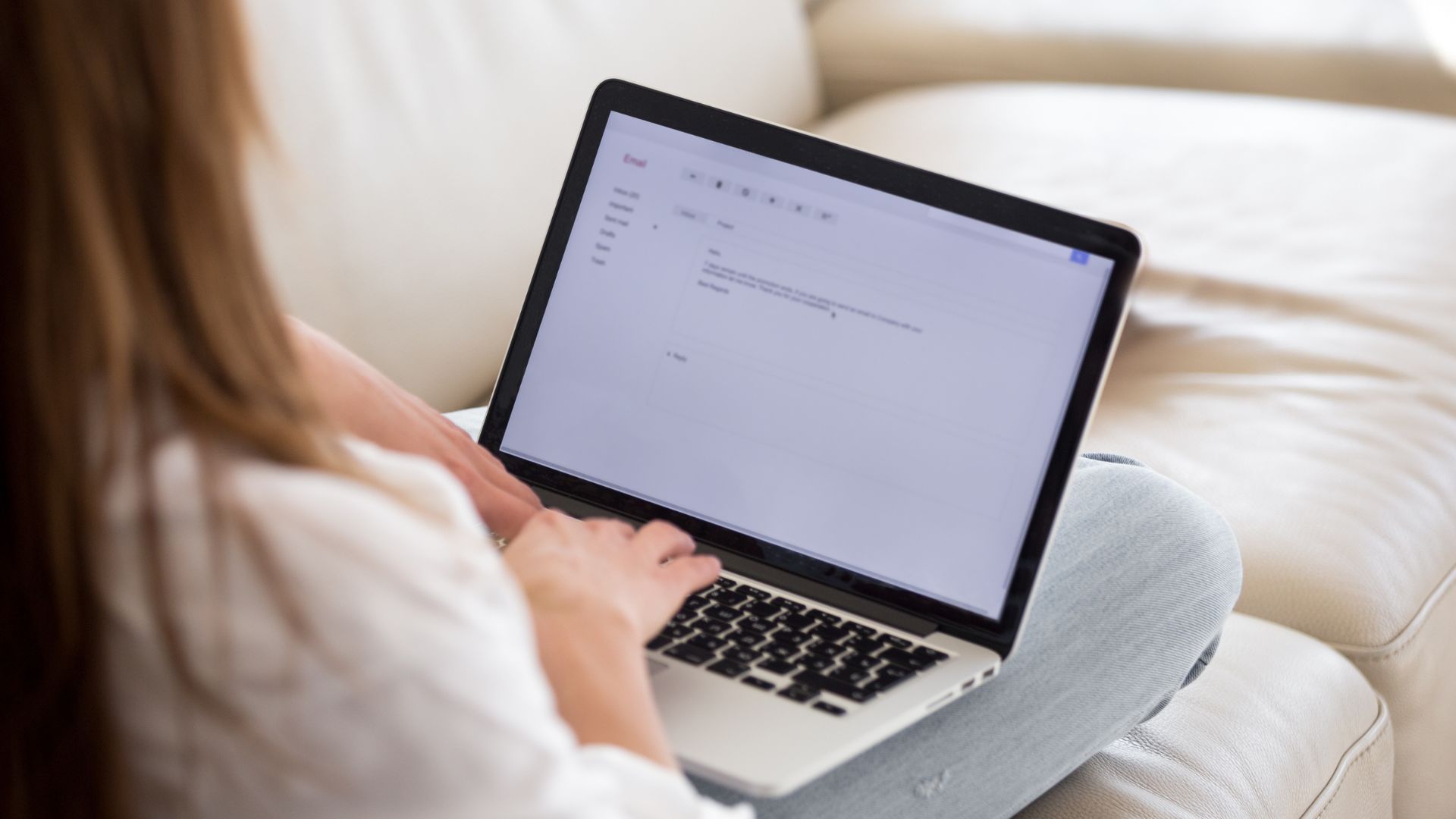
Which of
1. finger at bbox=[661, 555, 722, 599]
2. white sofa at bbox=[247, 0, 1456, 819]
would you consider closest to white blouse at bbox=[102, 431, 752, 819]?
finger at bbox=[661, 555, 722, 599]

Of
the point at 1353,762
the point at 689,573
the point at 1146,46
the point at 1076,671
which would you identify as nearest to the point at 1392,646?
the point at 1353,762

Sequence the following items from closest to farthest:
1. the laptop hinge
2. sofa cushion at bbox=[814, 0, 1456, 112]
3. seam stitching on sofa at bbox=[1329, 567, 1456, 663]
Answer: the laptop hinge
seam stitching on sofa at bbox=[1329, 567, 1456, 663]
sofa cushion at bbox=[814, 0, 1456, 112]

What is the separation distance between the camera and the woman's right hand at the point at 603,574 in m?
A: 0.57

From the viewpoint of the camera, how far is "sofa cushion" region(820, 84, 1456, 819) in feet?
3.36

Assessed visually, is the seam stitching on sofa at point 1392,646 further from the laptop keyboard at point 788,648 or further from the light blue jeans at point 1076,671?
the laptop keyboard at point 788,648

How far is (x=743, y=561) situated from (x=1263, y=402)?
59 cm

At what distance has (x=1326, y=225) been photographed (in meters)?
1.39

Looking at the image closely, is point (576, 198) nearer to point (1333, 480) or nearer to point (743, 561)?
point (743, 561)

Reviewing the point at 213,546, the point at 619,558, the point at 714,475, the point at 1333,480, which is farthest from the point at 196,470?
Result: the point at 1333,480

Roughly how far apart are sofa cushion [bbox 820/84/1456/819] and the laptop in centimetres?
38

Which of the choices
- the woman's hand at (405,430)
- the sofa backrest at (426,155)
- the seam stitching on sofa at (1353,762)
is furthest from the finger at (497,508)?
the seam stitching on sofa at (1353,762)

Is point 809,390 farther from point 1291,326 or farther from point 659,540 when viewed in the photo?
point 1291,326

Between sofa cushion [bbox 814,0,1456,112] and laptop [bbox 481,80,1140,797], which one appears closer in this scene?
laptop [bbox 481,80,1140,797]

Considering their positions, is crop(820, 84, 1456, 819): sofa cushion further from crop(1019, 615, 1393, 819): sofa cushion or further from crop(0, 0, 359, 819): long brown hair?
crop(0, 0, 359, 819): long brown hair
